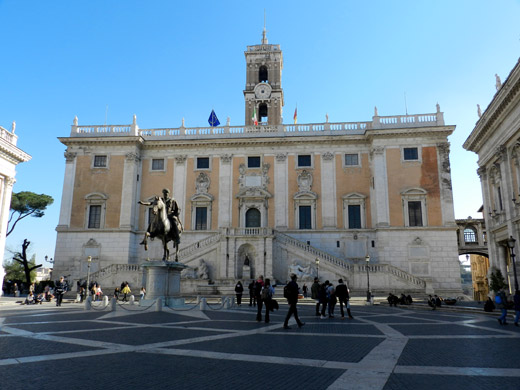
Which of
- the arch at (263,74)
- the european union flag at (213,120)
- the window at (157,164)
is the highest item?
the arch at (263,74)

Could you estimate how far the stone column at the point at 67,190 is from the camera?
125 feet

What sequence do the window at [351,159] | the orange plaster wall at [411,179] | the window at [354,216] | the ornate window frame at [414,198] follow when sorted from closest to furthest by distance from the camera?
1. the ornate window frame at [414,198]
2. the orange plaster wall at [411,179]
3. the window at [354,216]
4. the window at [351,159]

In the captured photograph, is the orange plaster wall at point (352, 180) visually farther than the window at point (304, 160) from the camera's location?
No

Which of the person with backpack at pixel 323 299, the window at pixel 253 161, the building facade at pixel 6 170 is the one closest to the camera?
the person with backpack at pixel 323 299

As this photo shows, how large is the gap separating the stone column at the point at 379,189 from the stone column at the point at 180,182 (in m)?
18.0

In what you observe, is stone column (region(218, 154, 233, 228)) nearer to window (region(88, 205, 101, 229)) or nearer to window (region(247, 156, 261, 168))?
window (region(247, 156, 261, 168))

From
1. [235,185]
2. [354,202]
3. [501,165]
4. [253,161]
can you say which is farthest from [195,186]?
[501,165]

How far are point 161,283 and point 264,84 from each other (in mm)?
36742

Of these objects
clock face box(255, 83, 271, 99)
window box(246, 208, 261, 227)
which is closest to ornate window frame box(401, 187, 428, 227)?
window box(246, 208, 261, 227)

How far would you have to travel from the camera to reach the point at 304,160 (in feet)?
128

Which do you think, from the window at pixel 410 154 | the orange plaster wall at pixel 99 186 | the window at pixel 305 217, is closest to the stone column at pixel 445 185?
the window at pixel 410 154

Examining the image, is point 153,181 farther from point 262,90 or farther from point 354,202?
point 354,202

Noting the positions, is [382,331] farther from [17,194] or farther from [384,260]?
[17,194]

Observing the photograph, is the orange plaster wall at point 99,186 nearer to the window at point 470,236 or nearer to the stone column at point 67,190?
the stone column at point 67,190
